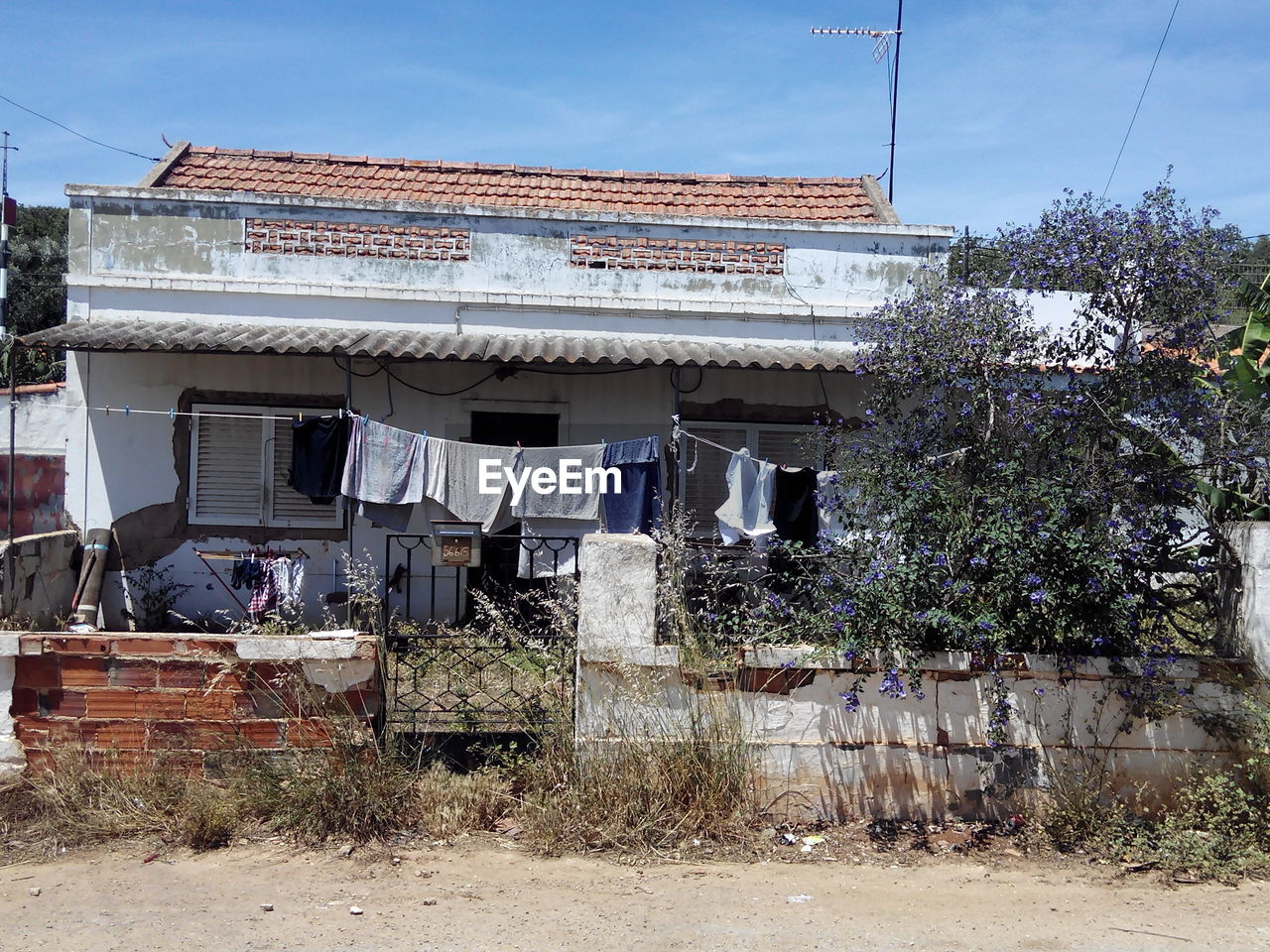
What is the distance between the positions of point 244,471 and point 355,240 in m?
2.53

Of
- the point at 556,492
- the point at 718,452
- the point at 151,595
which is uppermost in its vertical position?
the point at 718,452

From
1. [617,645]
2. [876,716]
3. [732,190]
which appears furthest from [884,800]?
Answer: [732,190]

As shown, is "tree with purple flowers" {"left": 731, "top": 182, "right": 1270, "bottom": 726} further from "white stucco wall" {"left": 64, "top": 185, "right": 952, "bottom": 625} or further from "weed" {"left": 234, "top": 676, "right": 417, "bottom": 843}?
"white stucco wall" {"left": 64, "top": 185, "right": 952, "bottom": 625}

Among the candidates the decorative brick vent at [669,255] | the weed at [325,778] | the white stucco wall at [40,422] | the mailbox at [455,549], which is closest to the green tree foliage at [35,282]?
the white stucco wall at [40,422]

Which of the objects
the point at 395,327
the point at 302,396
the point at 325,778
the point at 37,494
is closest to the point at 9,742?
the point at 325,778

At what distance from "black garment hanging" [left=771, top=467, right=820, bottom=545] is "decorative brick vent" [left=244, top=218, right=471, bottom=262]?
3.84 metres

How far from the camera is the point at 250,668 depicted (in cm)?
509

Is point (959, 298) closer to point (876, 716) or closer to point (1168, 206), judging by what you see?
point (1168, 206)

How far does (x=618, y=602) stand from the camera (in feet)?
16.8

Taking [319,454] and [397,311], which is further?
[397,311]

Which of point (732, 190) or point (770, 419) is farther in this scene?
point (732, 190)

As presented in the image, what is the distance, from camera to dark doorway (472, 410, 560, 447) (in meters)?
10.5

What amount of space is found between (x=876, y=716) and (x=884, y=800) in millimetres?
408

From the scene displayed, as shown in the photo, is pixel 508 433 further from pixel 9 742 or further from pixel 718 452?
pixel 9 742
